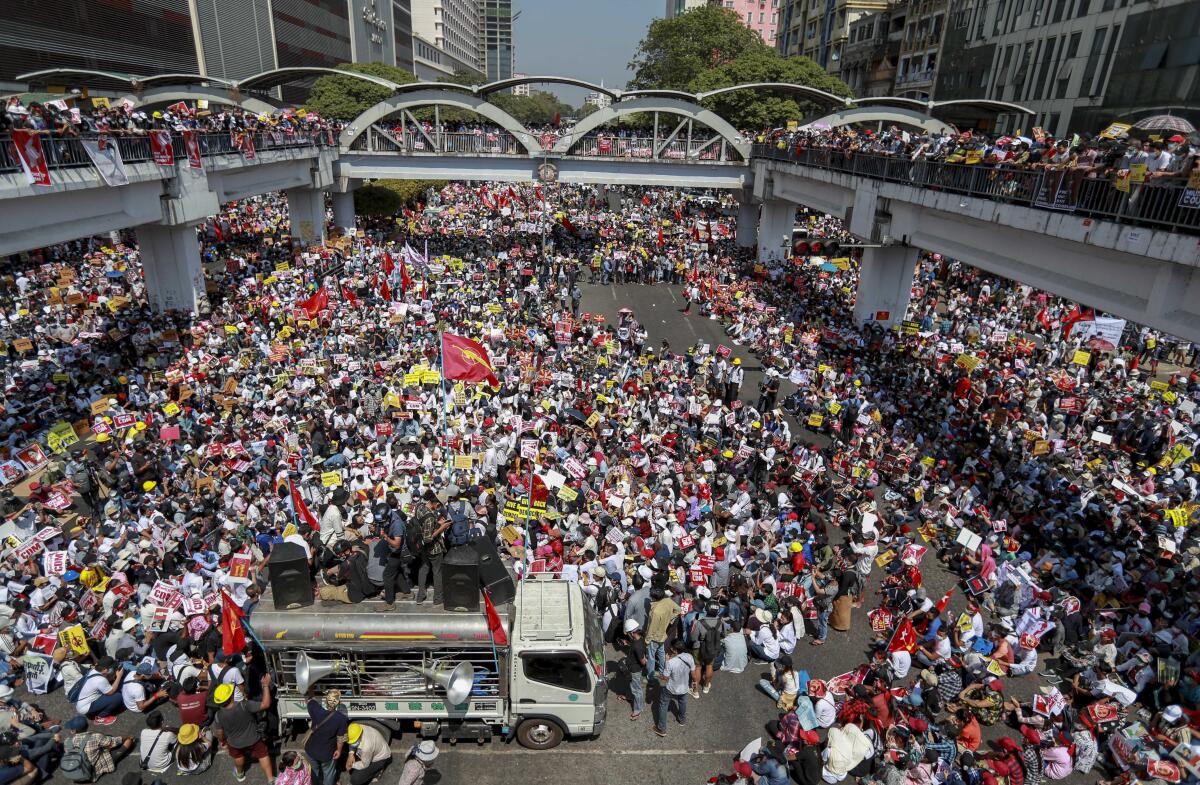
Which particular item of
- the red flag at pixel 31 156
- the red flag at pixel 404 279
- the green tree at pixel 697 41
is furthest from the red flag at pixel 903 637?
the green tree at pixel 697 41

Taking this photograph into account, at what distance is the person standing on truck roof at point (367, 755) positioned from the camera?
953 cm

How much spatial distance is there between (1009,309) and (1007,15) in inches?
1263

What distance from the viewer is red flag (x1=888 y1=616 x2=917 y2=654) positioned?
460 inches

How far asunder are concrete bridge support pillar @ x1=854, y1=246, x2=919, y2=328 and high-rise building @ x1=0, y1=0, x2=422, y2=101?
157ft

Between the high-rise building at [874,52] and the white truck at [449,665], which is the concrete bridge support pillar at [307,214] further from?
the high-rise building at [874,52]

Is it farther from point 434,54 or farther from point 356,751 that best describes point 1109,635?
point 434,54

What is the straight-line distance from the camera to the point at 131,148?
870 inches

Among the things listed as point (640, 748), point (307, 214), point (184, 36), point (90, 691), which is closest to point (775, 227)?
point (307, 214)

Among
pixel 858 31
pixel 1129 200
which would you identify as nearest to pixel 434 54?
pixel 858 31

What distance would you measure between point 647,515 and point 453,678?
600 cm

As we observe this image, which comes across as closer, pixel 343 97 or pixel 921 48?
pixel 343 97

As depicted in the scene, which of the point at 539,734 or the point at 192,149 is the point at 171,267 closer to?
the point at 192,149

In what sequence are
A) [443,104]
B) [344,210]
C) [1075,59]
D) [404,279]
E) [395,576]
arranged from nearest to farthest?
[395,576] < [404,279] < [443,104] < [1075,59] < [344,210]

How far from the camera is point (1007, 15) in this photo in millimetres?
50062
